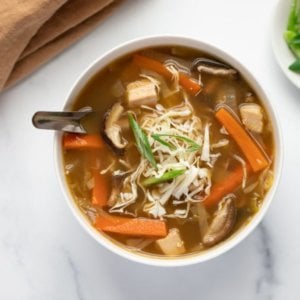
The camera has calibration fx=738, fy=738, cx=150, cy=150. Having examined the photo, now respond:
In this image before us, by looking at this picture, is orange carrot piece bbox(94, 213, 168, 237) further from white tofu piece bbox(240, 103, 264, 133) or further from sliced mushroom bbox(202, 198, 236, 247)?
white tofu piece bbox(240, 103, 264, 133)

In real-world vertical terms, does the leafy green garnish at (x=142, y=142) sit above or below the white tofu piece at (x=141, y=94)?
below

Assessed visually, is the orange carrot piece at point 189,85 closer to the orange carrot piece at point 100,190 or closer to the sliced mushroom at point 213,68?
the sliced mushroom at point 213,68

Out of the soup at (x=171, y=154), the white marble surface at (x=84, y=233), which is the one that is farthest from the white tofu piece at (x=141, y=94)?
the white marble surface at (x=84, y=233)

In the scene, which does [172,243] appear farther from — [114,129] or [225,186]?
[114,129]

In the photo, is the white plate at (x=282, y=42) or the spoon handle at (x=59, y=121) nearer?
the spoon handle at (x=59, y=121)

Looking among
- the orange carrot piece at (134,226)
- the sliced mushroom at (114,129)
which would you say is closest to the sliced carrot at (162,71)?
the sliced mushroom at (114,129)

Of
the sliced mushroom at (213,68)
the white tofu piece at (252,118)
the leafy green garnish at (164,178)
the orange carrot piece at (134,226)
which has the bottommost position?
the orange carrot piece at (134,226)
